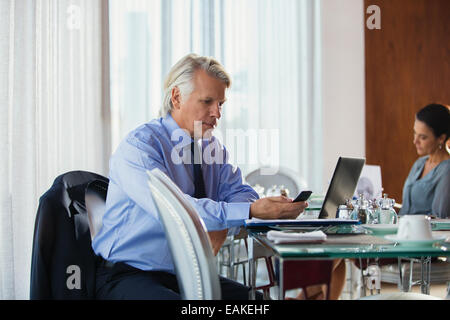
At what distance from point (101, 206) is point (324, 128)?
3135 millimetres

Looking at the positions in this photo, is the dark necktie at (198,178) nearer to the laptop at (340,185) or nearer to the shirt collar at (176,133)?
the shirt collar at (176,133)

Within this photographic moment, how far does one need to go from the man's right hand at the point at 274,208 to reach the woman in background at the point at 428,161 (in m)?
1.55

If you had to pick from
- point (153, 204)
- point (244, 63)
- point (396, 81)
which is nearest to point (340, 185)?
point (153, 204)

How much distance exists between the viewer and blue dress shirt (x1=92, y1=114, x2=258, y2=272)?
1552 mm

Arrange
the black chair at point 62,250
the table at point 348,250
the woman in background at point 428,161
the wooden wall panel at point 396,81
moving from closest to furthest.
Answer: the table at point 348,250
the black chair at point 62,250
the woman in background at point 428,161
the wooden wall panel at point 396,81

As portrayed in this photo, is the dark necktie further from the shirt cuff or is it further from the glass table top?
the glass table top

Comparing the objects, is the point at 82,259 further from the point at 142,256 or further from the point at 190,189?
the point at 190,189

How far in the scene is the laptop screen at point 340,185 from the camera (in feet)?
6.22

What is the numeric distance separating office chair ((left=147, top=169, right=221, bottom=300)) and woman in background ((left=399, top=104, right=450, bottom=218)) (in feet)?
6.89

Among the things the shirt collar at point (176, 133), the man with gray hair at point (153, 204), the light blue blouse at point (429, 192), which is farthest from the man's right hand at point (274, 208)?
the light blue blouse at point (429, 192)

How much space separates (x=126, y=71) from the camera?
405cm

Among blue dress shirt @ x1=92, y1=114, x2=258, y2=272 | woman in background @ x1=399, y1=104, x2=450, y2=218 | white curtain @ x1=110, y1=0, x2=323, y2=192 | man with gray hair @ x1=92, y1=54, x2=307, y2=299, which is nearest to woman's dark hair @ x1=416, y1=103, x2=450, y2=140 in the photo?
woman in background @ x1=399, y1=104, x2=450, y2=218

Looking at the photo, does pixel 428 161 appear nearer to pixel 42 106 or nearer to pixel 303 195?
pixel 303 195
